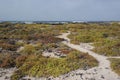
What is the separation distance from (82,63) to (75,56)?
2.32 m

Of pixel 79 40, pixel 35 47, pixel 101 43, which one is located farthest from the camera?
pixel 79 40

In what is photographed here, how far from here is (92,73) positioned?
24.4 meters

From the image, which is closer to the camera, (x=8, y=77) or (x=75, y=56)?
(x=8, y=77)

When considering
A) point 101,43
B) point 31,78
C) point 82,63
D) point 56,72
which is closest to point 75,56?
point 82,63

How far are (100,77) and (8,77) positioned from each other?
9496 millimetres

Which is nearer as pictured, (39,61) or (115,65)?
(115,65)

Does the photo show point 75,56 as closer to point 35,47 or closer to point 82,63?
point 82,63

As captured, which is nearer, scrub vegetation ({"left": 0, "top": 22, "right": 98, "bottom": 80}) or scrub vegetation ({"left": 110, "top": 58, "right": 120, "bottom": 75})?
scrub vegetation ({"left": 110, "top": 58, "right": 120, "bottom": 75})

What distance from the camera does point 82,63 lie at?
2705 cm

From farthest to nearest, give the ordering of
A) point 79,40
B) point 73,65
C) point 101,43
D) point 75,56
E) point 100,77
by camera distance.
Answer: point 79,40
point 101,43
point 75,56
point 73,65
point 100,77

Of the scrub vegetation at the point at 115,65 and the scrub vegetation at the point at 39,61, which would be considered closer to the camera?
the scrub vegetation at the point at 115,65

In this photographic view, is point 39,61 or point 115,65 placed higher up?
point 39,61

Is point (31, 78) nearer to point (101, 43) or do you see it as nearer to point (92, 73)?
point (92, 73)

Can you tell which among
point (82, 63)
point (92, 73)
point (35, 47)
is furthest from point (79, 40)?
point (92, 73)
